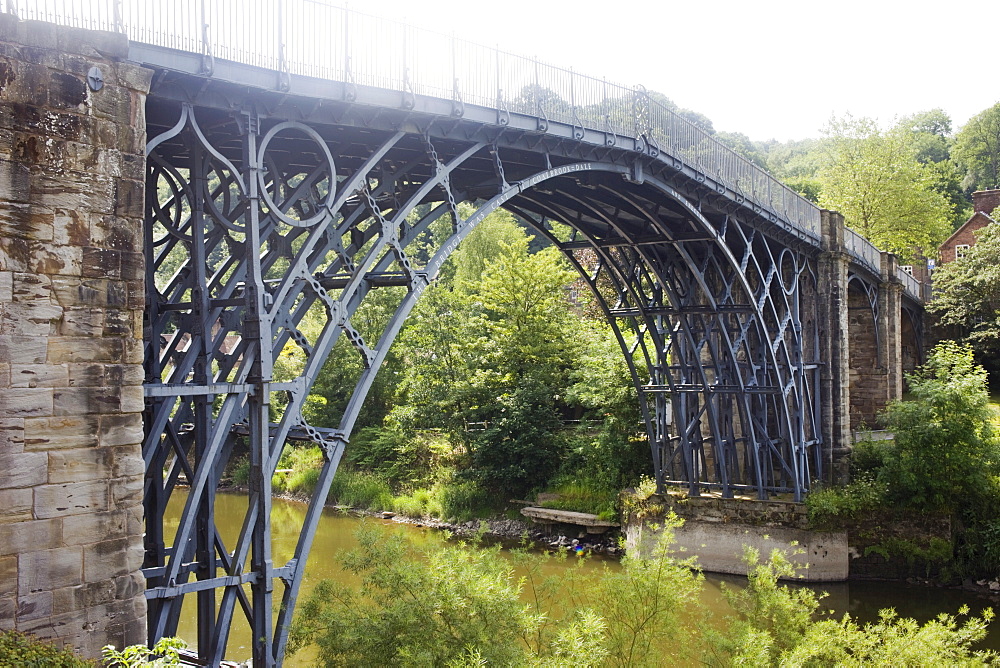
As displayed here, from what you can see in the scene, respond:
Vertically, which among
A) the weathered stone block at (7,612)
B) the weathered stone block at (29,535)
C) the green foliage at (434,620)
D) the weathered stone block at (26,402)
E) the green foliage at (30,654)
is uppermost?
the weathered stone block at (26,402)

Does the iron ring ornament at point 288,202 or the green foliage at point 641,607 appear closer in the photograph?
the iron ring ornament at point 288,202

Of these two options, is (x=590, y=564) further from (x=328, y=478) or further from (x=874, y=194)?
(x=874, y=194)

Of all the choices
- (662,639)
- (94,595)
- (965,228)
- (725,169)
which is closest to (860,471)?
(725,169)

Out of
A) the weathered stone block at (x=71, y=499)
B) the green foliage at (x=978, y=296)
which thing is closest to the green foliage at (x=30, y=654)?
the weathered stone block at (x=71, y=499)

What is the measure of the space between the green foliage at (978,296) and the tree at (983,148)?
106 ft

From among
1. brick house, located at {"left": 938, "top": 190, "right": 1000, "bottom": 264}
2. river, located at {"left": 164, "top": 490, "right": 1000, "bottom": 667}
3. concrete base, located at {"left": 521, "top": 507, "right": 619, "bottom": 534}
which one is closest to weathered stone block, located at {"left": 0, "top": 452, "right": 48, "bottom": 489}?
river, located at {"left": 164, "top": 490, "right": 1000, "bottom": 667}

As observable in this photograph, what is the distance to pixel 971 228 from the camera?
4956 cm

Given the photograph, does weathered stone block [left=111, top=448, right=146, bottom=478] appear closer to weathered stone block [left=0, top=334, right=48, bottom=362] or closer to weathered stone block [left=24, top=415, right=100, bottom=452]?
weathered stone block [left=24, top=415, right=100, bottom=452]

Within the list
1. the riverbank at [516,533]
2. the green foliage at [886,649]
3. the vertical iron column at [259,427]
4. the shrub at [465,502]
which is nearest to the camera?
the vertical iron column at [259,427]

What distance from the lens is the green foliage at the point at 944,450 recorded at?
22.0 meters

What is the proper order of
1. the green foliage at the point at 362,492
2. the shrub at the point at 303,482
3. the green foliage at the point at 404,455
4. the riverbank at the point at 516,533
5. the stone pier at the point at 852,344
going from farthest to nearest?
1. the shrub at the point at 303,482
2. the green foliage at the point at 404,455
3. the green foliage at the point at 362,492
4. the riverbank at the point at 516,533
5. the stone pier at the point at 852,344

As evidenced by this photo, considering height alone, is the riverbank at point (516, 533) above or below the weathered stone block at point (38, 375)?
below

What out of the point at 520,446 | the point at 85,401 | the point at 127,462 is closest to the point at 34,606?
the point at 127,462

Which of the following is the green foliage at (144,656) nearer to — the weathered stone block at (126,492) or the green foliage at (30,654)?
the green foliage at (30,654)
